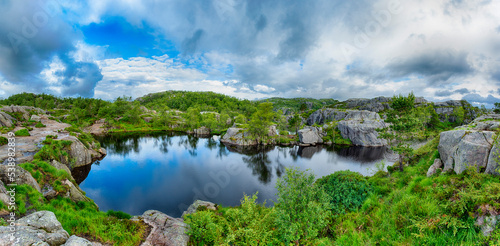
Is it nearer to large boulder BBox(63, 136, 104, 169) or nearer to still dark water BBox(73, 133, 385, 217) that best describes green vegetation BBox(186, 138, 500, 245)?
still dark water BBox(73, 133, 385, 217)

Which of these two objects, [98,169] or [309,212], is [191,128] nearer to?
[98,169]

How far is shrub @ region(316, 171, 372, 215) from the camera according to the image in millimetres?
14523

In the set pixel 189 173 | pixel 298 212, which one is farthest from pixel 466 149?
pixel 189 173

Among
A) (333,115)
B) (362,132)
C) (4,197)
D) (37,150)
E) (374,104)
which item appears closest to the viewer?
(4,197)

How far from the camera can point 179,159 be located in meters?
48.5

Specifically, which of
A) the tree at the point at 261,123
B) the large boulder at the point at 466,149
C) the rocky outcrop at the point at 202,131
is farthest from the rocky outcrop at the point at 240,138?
the large boulder at the point at 466,149

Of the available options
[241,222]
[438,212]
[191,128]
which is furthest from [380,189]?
[191,128]

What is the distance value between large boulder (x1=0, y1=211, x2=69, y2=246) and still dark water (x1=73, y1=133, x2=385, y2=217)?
51.3 ft

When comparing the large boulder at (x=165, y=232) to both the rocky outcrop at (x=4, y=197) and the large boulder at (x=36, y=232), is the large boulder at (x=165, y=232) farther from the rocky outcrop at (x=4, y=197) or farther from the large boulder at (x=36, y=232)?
the rocky outcrop at (x=4, y=197)

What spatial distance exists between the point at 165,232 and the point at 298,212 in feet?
30.5

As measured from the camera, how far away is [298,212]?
29.6 feet

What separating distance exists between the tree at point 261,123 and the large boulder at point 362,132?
37819 millimetres

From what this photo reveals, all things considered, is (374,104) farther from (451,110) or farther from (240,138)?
(240,138)

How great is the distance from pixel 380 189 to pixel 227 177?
27311 millimetres
